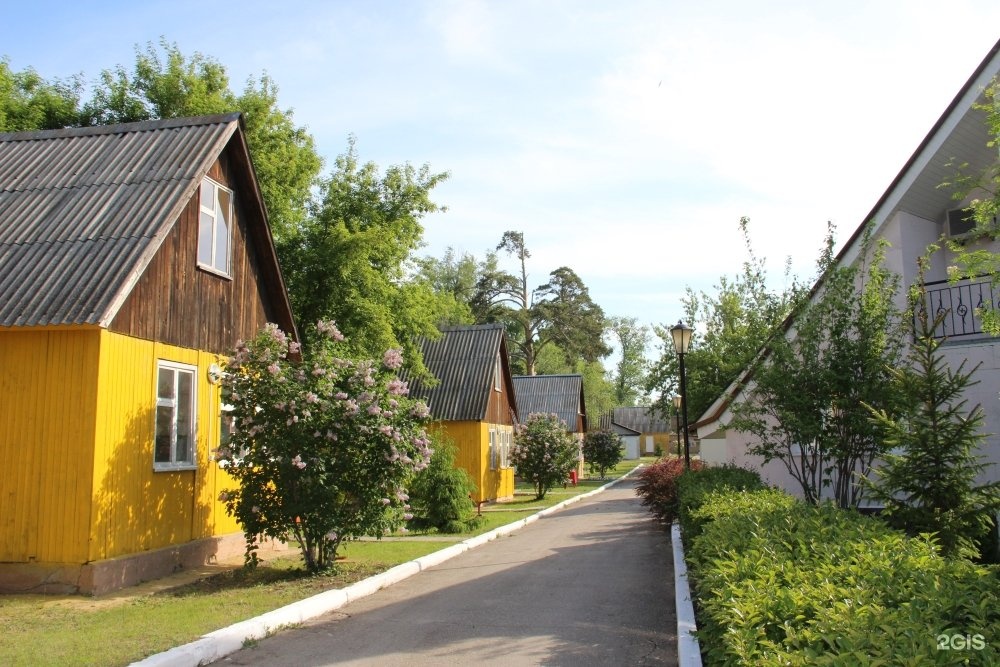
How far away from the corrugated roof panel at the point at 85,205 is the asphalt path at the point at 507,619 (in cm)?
487

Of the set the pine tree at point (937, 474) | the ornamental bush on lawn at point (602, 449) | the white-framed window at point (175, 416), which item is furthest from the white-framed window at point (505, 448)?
the pine tree at point (937, 474)

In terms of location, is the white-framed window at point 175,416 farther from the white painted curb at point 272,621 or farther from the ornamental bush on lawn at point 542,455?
the ornamental bush on lawn at point 542,455

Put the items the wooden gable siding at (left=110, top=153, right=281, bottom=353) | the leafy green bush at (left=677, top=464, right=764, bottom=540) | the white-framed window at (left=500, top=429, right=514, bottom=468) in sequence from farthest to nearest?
the white-framed window at (left=500, top=429, right=514, bottom=468) < the wooden gable siding at (left=110, top=153, right=281, bottom=353) < the leafy green bush at (left=677, top=464, right=764, bottom=540)

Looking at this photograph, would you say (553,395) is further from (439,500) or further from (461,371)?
(439,500)

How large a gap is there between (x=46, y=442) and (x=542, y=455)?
23.5m

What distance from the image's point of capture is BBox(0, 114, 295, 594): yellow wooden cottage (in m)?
10.1

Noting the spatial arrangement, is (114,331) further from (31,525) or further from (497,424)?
(497,424)

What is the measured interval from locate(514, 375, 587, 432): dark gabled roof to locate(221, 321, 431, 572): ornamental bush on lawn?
143 feet

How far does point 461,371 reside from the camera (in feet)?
99.0

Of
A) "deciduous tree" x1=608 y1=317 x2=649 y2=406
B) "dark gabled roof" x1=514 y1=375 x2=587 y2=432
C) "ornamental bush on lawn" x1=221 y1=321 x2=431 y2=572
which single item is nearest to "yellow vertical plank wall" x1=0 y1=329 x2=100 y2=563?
"ornamental bush on lawn" x1=221 y1=321 x2=431 y2=572

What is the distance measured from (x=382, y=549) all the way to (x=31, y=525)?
244 inches

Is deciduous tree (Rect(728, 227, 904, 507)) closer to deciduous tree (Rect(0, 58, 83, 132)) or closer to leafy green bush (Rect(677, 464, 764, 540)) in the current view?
leafy green bush (Rect(677, 464, 764, 540))

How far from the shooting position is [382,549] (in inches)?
586

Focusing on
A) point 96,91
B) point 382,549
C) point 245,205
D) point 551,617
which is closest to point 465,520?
point 382,549
